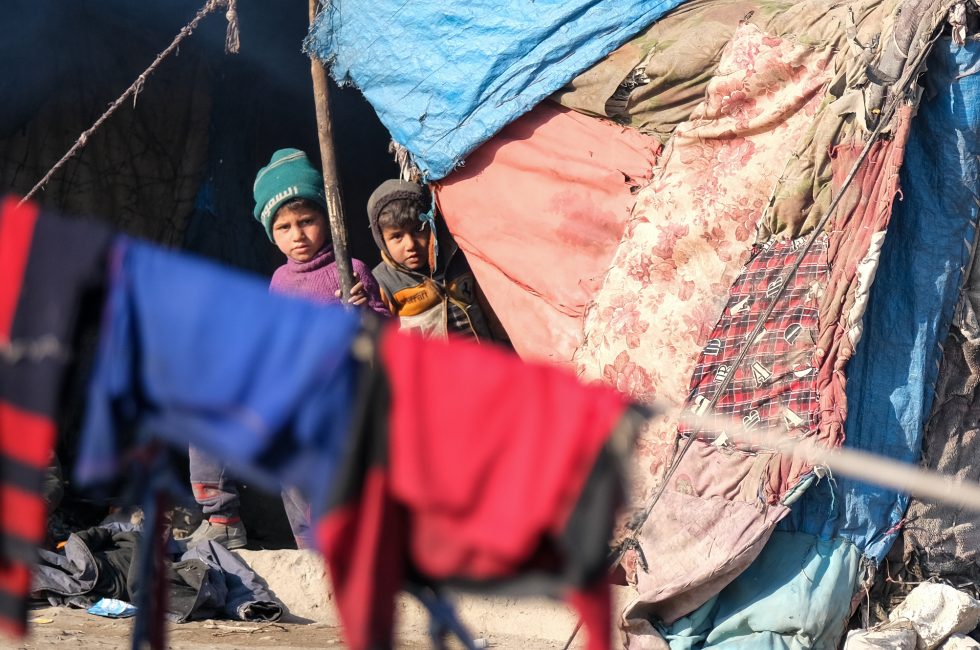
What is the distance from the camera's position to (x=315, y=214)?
4922 mm

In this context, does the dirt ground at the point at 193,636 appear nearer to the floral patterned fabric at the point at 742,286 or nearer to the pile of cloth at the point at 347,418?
the floral patterned fabric at the point at 742,286

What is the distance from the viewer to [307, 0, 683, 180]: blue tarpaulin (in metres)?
4.46

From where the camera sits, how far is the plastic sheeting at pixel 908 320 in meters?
3.97

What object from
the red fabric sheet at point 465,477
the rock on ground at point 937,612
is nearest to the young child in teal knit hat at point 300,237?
the rock on ground at point 937,612

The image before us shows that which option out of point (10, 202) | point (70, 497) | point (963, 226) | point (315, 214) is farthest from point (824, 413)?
point (70, 497)

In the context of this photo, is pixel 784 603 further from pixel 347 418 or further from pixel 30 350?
pixel 30 350

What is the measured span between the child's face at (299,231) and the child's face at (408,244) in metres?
0.28

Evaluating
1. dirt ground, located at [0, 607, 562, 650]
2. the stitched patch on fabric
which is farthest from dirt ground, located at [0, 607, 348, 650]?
the stitched patch on fabric

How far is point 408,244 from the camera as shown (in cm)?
490

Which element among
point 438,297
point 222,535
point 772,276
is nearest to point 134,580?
point 222,535

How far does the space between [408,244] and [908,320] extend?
1.98m

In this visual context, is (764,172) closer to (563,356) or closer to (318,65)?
(563,356)

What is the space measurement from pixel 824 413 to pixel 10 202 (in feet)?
8.83

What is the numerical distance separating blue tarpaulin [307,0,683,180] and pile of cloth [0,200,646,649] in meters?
2.62
